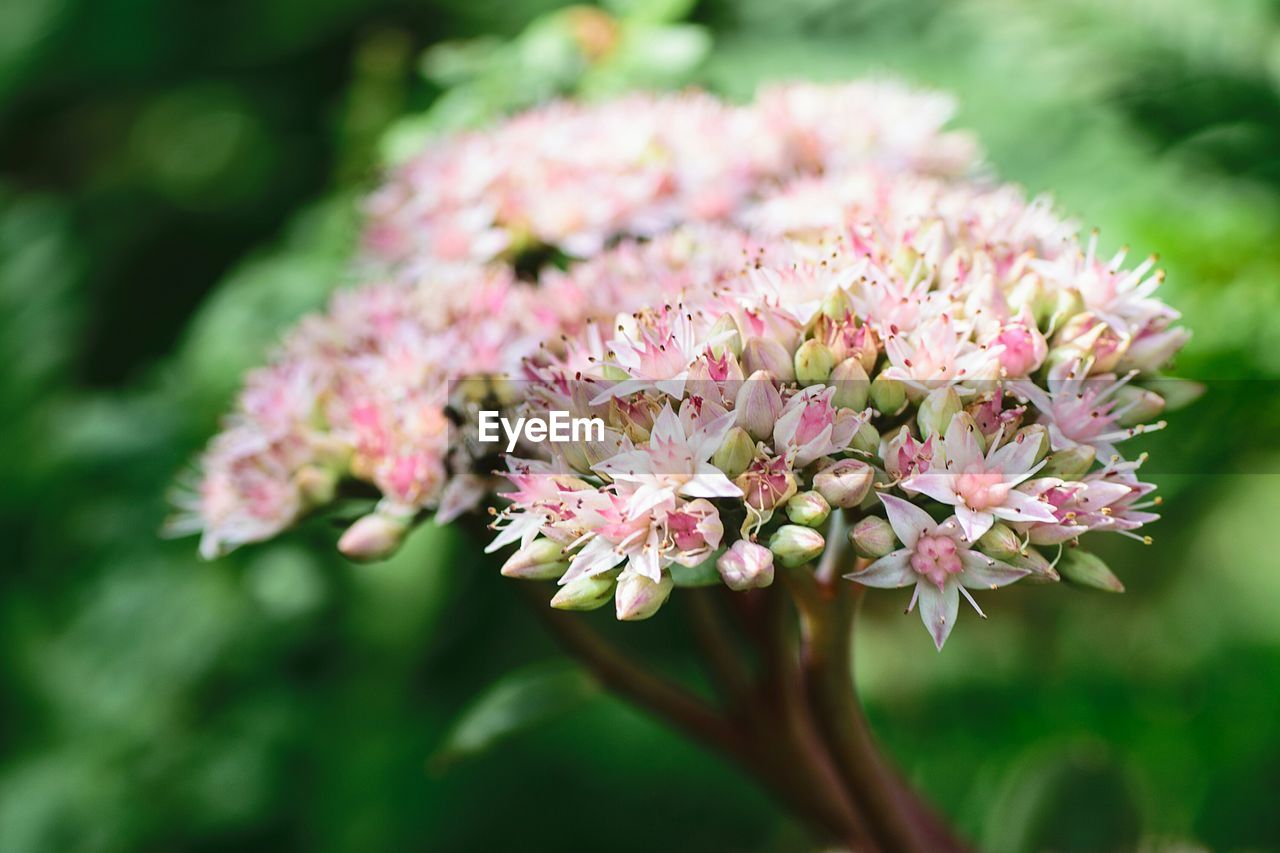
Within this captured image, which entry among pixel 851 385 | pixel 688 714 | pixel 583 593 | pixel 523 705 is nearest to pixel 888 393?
pixel 851 385

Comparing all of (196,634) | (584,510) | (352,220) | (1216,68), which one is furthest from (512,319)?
(1216,68)

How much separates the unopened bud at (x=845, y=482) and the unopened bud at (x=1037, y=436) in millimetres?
103

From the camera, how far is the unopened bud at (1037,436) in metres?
0.76

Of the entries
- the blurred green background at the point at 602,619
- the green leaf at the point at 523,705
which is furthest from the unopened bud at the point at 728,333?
the blurred green background at the point at 602,619

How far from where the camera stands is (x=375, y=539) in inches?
36.0

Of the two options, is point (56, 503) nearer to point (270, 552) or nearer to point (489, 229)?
point (270, 552)

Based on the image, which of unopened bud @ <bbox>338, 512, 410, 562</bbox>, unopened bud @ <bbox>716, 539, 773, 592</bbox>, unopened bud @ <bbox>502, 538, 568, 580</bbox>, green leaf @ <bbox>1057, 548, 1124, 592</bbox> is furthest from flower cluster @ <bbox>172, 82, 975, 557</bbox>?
green leaf @ <bbox>1057, 548, 1124, 592</bbox>

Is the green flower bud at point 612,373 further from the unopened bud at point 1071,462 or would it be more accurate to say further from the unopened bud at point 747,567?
the unopened bud at point 1071,462

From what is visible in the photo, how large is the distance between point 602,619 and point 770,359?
1.20 meters

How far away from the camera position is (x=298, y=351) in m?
1.08

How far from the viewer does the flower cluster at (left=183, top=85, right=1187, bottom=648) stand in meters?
0.74

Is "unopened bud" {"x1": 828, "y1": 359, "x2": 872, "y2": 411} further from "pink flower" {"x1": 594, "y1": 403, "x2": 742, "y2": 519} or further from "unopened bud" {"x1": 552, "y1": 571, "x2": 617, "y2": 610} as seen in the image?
"unopened bud" {"x1": 552, "y1": 571, "x2": 617, "y2": 610}

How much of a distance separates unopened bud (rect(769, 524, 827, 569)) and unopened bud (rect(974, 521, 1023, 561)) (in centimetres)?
10

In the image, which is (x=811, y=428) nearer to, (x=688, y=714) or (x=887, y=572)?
(x=887, y=572)
